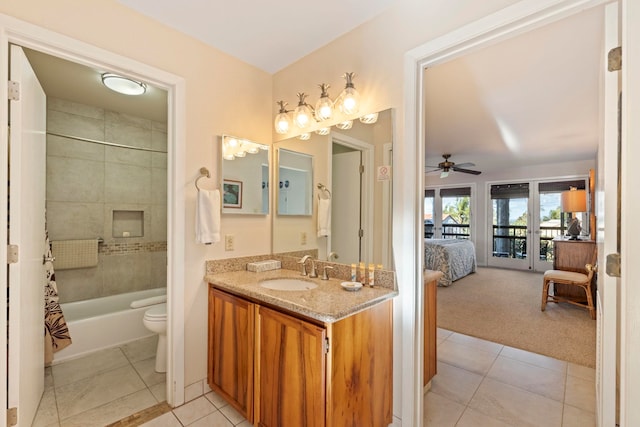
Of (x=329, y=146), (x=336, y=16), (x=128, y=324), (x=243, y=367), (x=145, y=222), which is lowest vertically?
(x=128, y=324)

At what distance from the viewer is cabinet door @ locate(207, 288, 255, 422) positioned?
1.63 m

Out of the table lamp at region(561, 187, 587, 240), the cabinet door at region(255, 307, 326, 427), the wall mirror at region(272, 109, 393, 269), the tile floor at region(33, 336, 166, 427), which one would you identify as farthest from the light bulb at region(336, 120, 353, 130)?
the table lamp at region(561, 187, 587, 240)

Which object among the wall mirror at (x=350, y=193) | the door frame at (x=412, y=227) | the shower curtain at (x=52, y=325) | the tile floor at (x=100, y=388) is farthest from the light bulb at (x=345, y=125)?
the shower curtain at (x=52, y=325)

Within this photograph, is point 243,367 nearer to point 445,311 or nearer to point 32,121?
point 32,121

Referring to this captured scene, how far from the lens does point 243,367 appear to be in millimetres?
1678

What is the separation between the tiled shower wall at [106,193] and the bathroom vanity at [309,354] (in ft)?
7.46

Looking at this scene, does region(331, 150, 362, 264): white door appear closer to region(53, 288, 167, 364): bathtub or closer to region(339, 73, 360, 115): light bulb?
region(339, 73, 360, 115): light bulb

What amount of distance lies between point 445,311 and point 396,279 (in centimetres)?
262

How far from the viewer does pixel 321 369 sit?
125 centimetres

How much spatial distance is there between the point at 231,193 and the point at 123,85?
1.38 m

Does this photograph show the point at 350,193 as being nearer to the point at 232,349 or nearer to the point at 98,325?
the point at 232,349

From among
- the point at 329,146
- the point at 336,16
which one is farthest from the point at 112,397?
the point at 336,16

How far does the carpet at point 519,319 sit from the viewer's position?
2783mm

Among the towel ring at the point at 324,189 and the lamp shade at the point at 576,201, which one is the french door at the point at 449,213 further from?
the towel ring at the point at 324,189
